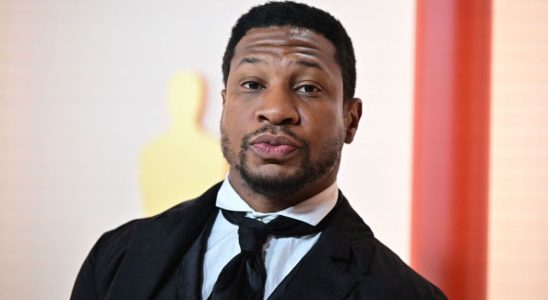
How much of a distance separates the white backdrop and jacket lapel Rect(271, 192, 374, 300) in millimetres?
951

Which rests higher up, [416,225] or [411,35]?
[411,35]

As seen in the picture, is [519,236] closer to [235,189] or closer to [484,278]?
[484,278]

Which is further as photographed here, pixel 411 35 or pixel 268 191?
pixel 411 35

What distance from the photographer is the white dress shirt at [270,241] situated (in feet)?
3.30

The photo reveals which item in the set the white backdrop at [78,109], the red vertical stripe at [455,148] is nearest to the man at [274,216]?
the red vertical stripe at [455,148]

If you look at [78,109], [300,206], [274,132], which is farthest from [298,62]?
[78,109]

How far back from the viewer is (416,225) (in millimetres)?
1675

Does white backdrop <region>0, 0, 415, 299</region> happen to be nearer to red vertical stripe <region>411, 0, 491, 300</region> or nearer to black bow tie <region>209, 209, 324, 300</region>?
red vertical stripe <region>411, 0, 491, 300</region>

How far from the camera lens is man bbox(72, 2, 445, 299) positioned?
979mm

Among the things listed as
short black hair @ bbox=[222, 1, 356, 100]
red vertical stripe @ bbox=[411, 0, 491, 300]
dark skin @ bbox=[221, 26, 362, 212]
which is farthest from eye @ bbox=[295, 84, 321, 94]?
red vertical stripe @ bbox=[411, 0, 491, 300]

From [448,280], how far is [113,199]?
107cm

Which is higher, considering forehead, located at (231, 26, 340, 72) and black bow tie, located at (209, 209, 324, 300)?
forehead, located at (231, 26, 340, 72)

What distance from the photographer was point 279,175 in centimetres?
98

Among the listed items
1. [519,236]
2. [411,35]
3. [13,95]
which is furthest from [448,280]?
[13,95]
